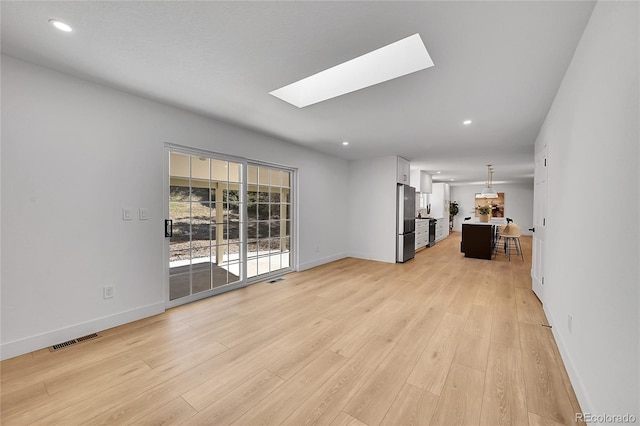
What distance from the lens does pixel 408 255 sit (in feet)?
20.0

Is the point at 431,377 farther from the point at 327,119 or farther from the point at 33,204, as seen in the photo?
the point at 33,204

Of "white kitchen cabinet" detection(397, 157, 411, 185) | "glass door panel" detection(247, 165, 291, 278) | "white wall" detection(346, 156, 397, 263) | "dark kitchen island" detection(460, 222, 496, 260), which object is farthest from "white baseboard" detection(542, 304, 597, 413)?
"dark kitchen island" detection(460, 222, 496, 260)

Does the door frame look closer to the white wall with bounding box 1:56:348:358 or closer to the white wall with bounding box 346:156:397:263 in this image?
the white wall with bounding box 346:156:397:263

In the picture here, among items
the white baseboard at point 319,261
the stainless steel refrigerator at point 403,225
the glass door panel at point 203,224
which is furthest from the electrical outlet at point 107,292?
the stainless steel refrigerator at point 403,225

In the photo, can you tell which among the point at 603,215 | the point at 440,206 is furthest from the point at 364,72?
the point at 440,206

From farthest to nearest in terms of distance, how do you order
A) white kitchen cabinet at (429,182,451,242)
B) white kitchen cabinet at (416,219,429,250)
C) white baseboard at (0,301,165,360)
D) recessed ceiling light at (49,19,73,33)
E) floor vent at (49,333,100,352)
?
1. white kitchen cabinet at (429,182,451,242)
2. white kitchen cabinet at (416,219,429,250)
3. floor vent at (49,333,100,352)
4. white baseboard at (0,301,165,360)
5. recessed ceiling light at (49,19,73,33)

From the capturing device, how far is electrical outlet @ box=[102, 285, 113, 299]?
8.59 feet

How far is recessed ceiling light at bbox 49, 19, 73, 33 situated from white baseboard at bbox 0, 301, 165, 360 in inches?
99.7

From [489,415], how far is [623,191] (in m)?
1.44

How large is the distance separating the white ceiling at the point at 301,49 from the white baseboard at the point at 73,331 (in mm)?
A: 2419

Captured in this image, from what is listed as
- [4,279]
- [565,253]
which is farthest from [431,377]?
[4,279]

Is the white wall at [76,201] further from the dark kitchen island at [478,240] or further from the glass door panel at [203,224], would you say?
the dark kitchen island at [478,240]

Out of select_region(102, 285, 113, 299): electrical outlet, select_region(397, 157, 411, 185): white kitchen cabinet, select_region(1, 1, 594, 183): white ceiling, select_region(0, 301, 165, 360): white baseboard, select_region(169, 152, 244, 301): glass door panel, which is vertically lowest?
select_region(0, 301, 165, 360): white baseboard

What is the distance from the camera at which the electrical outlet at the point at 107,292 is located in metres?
2.62
